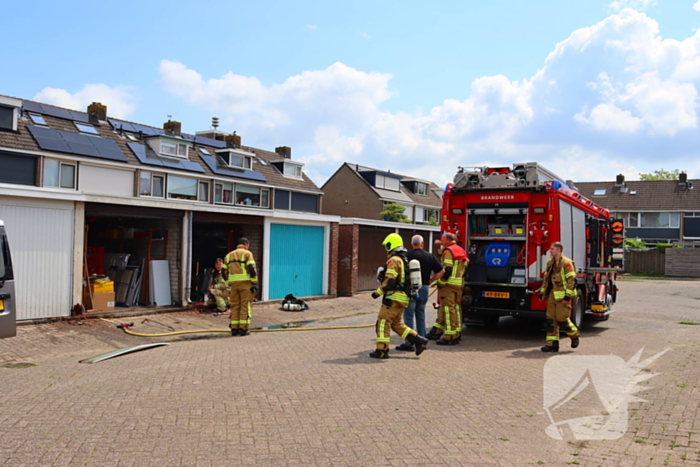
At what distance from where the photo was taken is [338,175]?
167ft

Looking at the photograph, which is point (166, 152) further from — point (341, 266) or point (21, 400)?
point (21, 400)

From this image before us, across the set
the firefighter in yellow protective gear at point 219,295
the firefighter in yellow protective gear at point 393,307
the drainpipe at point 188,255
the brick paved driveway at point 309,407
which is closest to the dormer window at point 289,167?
the drainpipe at point 188,255

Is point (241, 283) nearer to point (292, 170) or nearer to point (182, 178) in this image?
point (182, 178)

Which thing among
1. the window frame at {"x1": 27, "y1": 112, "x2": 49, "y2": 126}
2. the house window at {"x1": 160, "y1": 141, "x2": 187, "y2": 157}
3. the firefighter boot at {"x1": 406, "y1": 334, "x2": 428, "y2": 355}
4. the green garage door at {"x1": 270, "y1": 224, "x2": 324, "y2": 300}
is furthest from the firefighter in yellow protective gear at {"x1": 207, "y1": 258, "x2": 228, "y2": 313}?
the house window at {"x1": 160, "y1": 141, "x2": 187, "y2": 157}

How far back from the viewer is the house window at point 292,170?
38.5 meters

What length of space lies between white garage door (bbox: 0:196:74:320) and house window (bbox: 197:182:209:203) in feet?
62.6

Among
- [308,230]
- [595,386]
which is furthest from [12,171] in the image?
[595,386]

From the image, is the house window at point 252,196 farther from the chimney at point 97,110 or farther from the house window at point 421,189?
the house window at point 421,189

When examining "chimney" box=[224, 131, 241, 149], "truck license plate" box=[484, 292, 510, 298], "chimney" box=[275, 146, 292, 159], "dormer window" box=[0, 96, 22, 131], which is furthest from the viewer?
"chimney" box=[275, 146, 292, 159]

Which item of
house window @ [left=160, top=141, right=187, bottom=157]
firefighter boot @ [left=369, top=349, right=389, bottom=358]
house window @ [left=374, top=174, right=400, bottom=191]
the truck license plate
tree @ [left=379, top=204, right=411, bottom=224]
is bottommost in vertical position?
firefighter boot @ [left=369, top=349, right=389, bottom=358]

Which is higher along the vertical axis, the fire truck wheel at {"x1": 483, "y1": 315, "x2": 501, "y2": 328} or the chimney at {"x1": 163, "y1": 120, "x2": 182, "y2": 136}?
the chimney at {"x1": 163, "y1": 120, "x2": 182, "y2": 136}

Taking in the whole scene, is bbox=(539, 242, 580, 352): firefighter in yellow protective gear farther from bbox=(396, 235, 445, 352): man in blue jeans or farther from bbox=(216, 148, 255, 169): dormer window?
bbox=(216, 148, 255, 169): dormer window

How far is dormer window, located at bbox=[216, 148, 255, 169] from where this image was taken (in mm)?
33781

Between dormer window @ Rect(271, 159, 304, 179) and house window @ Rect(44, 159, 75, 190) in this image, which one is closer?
house window @ Rect(44, 159, 75, 190)
